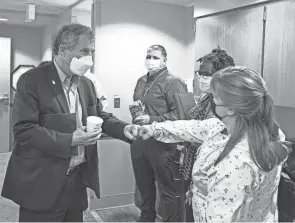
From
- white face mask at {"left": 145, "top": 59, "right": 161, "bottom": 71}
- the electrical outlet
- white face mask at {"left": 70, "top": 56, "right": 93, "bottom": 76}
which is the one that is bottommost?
the electrical outlet

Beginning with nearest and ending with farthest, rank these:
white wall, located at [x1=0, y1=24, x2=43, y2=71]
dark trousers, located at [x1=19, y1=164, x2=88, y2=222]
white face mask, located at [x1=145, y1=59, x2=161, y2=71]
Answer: dark trousers, located at [x1=19, y1=164, x2=88, y2=222] → white face mask, located at [x1=145, y1=59, x2=161, y2=71] → white wall, located at [x1=0, y1=24, x2=43, y2=71]

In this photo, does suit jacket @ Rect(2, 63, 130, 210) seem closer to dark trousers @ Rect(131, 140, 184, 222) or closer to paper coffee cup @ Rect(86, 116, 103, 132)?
paper coffee cup @ Rect(86, 116, 103, 132)

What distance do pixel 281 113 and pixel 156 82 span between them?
3.76 feet

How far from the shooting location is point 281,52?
243 centimetres

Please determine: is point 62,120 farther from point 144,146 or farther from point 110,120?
point 144,146

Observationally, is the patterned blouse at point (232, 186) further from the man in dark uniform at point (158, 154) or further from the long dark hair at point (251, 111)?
the man in dark uniform at point (158, 154)

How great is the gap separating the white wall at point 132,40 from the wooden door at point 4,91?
2.81 metres

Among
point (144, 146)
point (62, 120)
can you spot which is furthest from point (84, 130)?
point (144, 146)

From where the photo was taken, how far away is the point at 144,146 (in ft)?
9.75

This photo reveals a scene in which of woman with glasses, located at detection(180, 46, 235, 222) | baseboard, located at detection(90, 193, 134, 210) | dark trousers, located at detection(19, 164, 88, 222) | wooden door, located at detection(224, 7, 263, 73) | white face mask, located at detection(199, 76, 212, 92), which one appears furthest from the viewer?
baseboard, located at detection(90, 193, 134, 210)

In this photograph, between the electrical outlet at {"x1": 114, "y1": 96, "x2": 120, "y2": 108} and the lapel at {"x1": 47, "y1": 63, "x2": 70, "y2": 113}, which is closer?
the lapel at {"x1": 47, "y1": 63, "x2": 70, "y2": 113}

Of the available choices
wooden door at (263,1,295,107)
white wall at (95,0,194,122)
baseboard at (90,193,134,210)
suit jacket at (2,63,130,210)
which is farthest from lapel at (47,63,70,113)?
baseboard at (90,193,134,210)

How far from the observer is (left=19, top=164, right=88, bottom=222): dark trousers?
1674 millimetres

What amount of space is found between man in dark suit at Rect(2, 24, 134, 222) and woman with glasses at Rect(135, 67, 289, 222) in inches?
25.2
